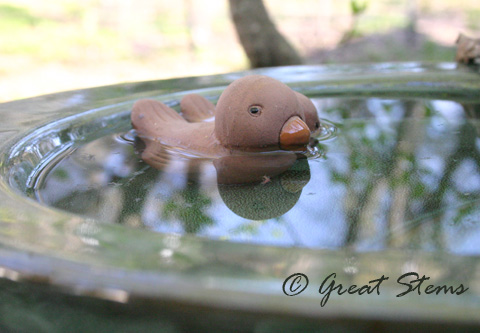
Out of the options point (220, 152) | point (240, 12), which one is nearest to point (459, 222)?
point (220, 152)

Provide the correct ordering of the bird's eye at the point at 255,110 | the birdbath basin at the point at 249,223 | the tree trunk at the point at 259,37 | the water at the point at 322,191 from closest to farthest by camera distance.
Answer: the birdbath basin at the point at 249,223, the water at the point at 322,191, the bird's eye at the point at 255,110, the tree trunk at the point at 259,37

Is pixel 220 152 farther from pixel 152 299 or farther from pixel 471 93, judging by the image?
pixel 471 93

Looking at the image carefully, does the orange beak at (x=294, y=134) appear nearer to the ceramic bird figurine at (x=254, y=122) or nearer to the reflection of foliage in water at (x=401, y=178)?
the ceramic bird figurine at (x=254, y=122)

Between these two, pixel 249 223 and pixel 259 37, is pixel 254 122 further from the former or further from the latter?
pixel 259 37

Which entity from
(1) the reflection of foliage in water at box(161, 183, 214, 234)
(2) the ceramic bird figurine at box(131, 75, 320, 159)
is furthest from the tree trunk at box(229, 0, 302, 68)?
(1) the reflection of foliage in water at box(161, 183, 214, 234)

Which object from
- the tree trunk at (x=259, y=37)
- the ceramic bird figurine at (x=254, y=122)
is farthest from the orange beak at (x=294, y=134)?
the tree trunk at (x=259, y=37)

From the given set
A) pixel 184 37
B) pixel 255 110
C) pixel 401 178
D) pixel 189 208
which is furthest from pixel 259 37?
pixel 189 208
